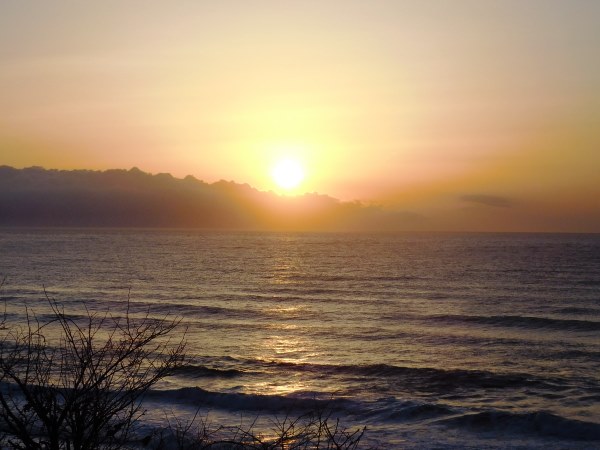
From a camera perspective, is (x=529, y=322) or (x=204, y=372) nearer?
(x=204, y=372)

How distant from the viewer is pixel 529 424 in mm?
16938

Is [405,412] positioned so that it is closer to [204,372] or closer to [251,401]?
[251,401]

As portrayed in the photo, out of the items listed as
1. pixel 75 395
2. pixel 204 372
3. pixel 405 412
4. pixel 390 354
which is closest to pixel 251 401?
pixel 204 372

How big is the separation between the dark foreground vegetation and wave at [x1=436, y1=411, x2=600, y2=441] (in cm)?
312

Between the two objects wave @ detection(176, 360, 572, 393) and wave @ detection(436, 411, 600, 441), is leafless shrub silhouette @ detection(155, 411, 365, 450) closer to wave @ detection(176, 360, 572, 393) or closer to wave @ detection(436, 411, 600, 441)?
wave @ detection(436, 411, 600, 441)

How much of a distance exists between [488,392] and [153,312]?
70.4 feet

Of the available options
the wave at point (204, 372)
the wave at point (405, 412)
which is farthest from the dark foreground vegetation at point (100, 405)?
the wave at point (204, 372)

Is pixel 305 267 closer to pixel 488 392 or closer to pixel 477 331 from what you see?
pixel 477 331

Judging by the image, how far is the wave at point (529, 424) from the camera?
16328mm

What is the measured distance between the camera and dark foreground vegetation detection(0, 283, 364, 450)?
636 cm

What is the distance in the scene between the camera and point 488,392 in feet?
66.2

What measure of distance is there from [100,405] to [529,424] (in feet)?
43.1

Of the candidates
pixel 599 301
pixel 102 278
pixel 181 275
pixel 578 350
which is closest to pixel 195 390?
pixel 578 350

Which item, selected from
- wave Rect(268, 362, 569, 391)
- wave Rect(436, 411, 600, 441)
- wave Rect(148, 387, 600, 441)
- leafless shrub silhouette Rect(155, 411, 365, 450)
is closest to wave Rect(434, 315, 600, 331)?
wave Rect(268, 362, 569, 391)
